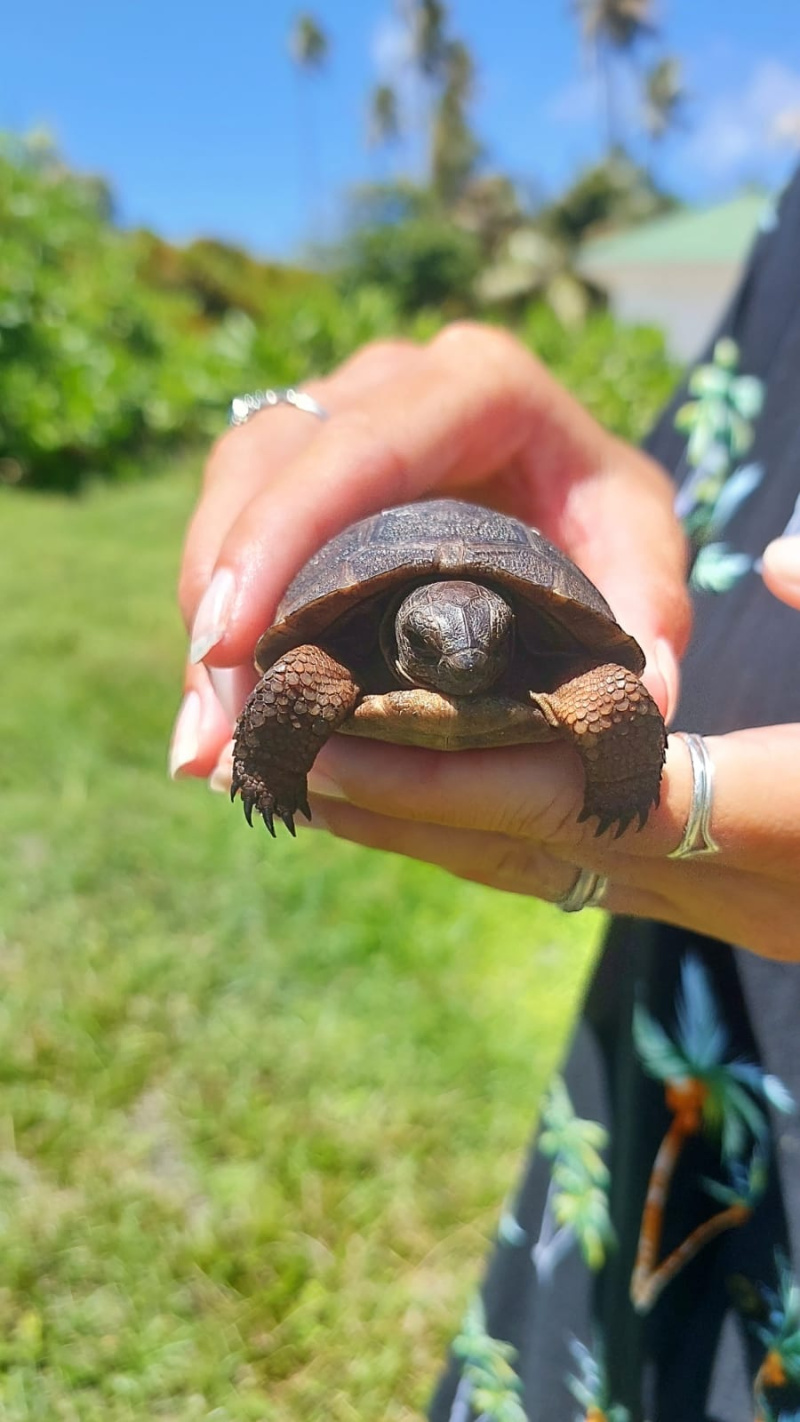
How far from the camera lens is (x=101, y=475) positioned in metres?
9.07

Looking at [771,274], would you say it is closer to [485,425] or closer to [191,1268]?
[485,425]

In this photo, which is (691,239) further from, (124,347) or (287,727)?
(287,727)

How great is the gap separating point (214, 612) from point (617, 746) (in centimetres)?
47

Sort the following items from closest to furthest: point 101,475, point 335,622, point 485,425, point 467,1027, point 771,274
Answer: point 335,622, point 485,425, point 771,274, point 467,1027, point 101,475

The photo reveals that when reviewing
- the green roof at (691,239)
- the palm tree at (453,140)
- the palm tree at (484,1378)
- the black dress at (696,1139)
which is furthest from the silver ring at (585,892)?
the palm tree at (453,140)

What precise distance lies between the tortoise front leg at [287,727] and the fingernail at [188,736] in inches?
7.6

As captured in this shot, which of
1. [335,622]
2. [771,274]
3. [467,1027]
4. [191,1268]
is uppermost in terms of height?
[771,274]

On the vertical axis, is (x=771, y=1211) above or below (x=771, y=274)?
below

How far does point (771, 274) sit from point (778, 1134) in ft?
3.98

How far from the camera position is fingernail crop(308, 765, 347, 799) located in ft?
3.79

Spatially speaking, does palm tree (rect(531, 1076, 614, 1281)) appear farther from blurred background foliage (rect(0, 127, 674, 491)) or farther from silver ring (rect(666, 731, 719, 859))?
blurred background foliage (rect(0, 127, 674, 491))

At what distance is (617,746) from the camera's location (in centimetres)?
102

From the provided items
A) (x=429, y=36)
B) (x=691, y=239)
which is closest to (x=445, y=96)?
(x=429, y=36)

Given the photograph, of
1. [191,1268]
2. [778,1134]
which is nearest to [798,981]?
[778,1134]
